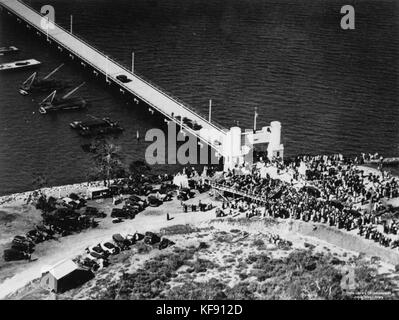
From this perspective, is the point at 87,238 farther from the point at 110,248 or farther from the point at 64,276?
the point at 64,276

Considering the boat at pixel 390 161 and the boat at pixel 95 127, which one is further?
the boat at pixel 95 127

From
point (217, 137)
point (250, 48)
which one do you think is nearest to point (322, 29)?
point (250, 48)

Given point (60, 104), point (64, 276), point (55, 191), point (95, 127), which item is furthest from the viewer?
point (60, 104)

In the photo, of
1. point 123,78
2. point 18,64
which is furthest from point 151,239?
point 18,64

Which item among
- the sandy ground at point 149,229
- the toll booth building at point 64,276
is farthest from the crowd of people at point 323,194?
the toll booth building at point 64,276

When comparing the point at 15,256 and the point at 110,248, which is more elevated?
the point at 110,248

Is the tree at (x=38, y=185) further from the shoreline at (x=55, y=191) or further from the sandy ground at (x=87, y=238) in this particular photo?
the sandy ground at (x=87, y=238)

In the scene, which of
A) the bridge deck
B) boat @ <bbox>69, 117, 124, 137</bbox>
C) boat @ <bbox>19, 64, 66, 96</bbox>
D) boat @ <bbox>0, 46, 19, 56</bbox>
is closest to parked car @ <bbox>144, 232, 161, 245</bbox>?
the bridge deck
